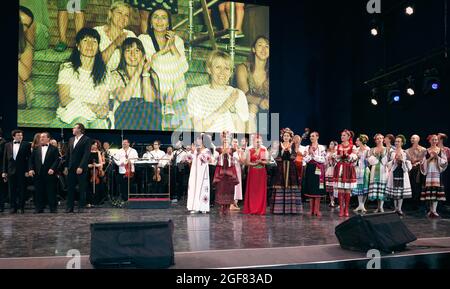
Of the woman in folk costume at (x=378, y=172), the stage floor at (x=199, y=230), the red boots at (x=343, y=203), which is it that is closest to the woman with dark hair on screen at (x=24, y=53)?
the stage floor at (x=199, y=230)

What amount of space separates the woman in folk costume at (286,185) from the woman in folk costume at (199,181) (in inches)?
50.4

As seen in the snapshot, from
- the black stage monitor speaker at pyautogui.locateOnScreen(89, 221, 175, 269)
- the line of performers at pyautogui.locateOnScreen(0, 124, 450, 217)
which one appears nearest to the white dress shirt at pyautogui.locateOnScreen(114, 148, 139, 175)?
the line of performers at pyautogui.locateOnScreen(0, 124, 450, 217)

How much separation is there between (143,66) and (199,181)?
3.93 meters

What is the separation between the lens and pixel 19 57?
1023 centimetres

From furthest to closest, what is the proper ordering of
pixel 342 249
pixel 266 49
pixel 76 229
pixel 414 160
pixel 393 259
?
pixel 266 49, pixel 414 160, pixel 76 229, pixel 342 249, pixel 393 259

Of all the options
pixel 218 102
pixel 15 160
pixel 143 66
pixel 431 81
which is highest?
pixel 143 66

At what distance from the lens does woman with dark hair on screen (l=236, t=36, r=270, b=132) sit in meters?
12.0

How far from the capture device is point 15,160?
312 inches

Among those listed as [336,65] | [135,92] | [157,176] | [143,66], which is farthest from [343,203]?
[336,65]

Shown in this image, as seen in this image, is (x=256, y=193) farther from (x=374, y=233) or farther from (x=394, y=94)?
(x=394, y=94)

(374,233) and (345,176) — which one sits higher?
(345,176)
